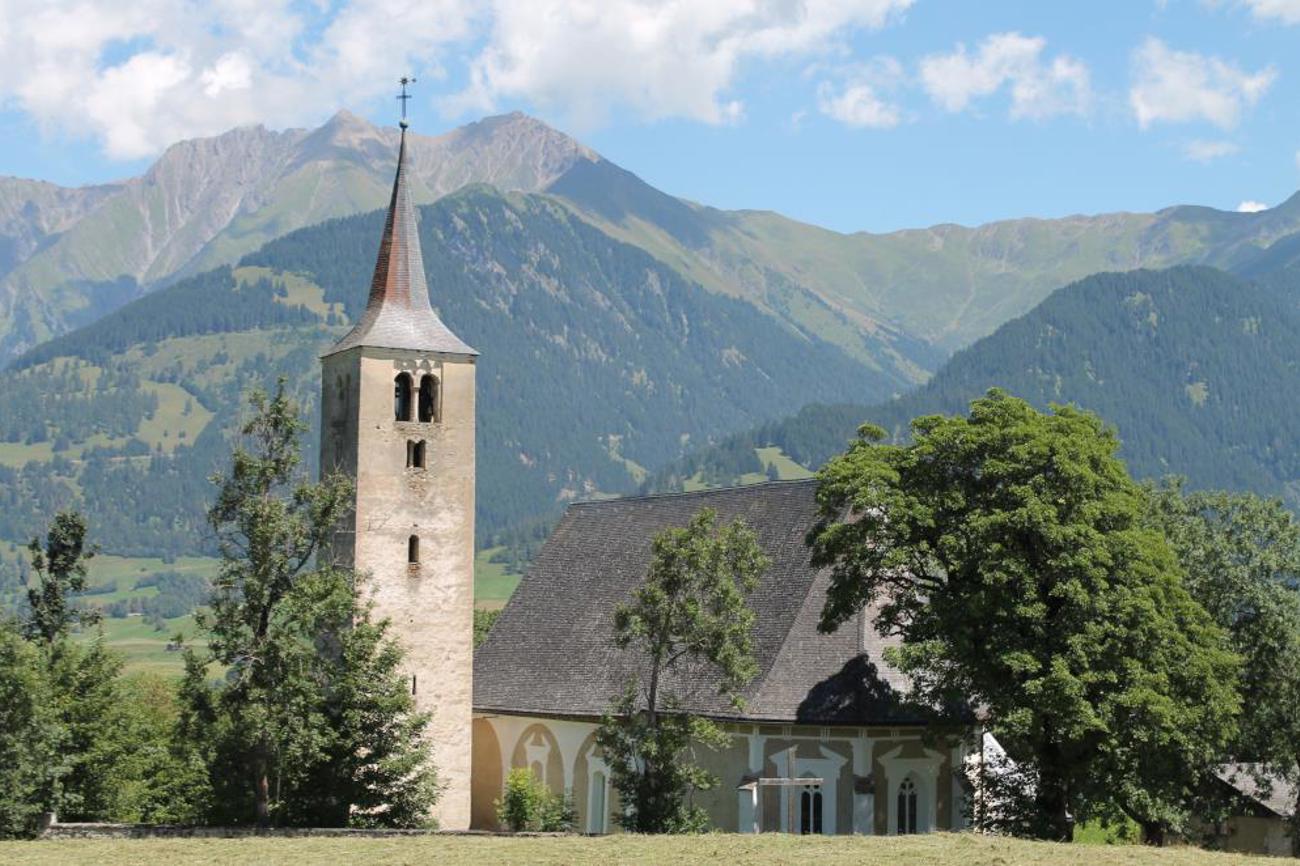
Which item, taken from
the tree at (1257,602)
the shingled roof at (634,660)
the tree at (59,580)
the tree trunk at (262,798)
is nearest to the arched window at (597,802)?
the shingled roof at (634,660)

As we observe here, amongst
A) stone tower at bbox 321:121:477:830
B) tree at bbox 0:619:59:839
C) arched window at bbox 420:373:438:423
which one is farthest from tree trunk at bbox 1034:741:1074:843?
tree at bbox 0:619:59:839

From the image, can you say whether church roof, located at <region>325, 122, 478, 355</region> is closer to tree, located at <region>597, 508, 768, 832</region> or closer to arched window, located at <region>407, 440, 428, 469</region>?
arched window, located at <region>407, 440, 428, 469</region>

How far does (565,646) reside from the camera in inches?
2554

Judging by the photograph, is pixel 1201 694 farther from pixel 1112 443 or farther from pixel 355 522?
pixel 355 522

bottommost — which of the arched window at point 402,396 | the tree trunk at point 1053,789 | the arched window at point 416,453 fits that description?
the tree trunk at point 1053,789

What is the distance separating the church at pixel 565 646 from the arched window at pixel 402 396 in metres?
0.07

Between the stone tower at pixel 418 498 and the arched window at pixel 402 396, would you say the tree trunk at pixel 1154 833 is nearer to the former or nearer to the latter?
the stone tower at pixel 418 498

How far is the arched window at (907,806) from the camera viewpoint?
53.9 metres

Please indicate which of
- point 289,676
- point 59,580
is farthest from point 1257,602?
point 59,580

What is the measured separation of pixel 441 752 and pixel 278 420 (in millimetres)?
14506

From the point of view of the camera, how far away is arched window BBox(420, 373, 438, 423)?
5931cm

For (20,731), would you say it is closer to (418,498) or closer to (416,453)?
(418,498)

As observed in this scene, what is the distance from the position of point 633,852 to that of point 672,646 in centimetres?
1021

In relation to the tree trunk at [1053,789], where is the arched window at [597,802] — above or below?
below
